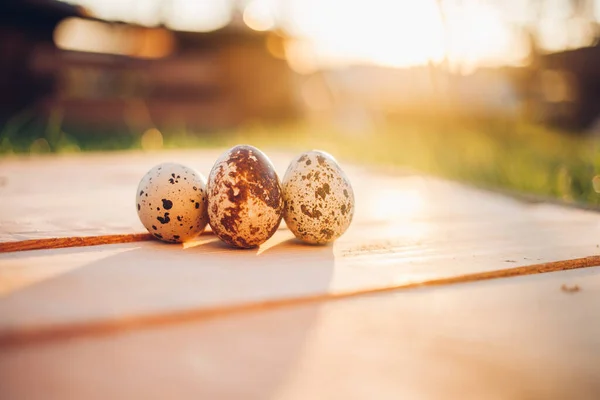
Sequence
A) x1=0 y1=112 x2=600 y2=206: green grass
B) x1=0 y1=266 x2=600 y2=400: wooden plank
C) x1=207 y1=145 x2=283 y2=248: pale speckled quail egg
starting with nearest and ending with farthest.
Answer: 1. x1=0 y1=266 x2=600 y2=400: wooden plank
2. x1=207 y1=145 x2=283 y2=248: pale speckled quail egg
3. x1=0 y1=112 x2=600 y2=206: green grass

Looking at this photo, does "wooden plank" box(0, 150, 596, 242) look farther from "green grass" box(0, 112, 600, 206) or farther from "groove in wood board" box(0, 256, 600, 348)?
"groove in wood board" box(0, 256, 600, 348)

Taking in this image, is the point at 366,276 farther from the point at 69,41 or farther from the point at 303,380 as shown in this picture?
the point at 69,41

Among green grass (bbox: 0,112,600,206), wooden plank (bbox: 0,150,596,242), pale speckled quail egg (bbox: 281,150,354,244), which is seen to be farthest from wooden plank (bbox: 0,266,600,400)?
green grass (bbox: 0,112,600,206)

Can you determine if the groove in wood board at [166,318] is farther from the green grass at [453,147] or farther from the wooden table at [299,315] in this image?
the green grass at [453,147]

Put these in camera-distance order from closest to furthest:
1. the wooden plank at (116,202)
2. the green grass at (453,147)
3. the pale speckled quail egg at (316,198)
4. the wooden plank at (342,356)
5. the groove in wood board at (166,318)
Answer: the wooden plank at (342,356)
the groove in wood board at (166,318)
the pale speckled quail egg at (316,198)
the wooden plank at (116,202)
the green grass at (453,147)

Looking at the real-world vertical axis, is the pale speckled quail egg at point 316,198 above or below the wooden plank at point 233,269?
above

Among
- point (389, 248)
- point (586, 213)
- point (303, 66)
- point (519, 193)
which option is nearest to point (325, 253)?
point (389, 248)

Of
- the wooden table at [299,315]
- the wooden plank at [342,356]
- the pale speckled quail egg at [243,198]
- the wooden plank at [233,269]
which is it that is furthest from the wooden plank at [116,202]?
the wooden plank at [342,356]
